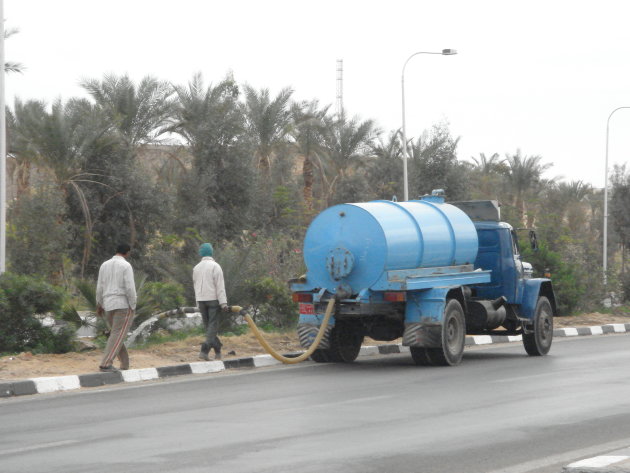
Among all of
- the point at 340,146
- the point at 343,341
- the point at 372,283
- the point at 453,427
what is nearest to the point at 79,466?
the point at 453,427

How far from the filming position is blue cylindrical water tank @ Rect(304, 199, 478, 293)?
16219 mm

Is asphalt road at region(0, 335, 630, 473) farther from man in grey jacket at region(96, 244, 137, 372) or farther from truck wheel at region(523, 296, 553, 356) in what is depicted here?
truck wheel at region(523, 296, 553, 356)

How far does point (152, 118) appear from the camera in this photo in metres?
39.5

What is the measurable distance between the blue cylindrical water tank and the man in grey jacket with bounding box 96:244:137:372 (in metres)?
3.45

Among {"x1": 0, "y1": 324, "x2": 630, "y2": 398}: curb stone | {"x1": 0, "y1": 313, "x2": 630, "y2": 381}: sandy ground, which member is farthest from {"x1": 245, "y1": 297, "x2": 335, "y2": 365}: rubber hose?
{"x1": 0, "y1": 313, "x2": 630, "y2": 381}: sandy ground

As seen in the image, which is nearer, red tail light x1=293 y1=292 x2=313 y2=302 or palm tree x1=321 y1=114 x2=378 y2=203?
red tail light x1=293 y1=292 x2=313 y2=302

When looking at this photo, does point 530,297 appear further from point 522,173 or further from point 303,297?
point 522,173

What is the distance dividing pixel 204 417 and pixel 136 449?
6.74 ft

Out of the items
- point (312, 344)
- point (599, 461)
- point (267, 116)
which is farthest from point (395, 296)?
point (267, 116)

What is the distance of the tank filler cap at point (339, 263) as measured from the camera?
1642 centimetres

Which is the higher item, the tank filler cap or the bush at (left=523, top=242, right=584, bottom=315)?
the tank filler cap

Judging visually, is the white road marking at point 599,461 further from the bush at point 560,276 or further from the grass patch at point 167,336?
the bush at point 560,276

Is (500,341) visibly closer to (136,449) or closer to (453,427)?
(453,427)

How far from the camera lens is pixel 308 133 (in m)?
45.5
